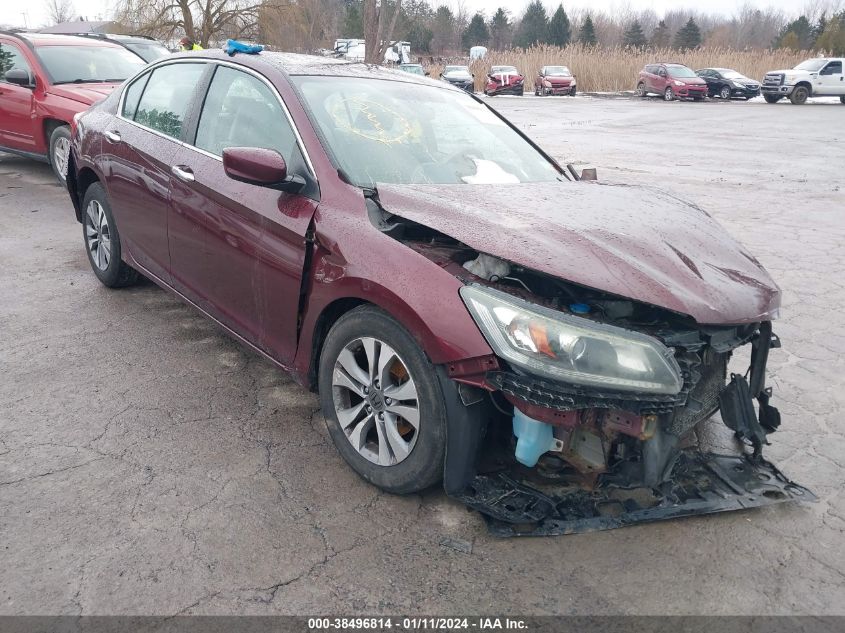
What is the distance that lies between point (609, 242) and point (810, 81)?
32854 millimetres

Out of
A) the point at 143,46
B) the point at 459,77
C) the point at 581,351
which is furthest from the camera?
the point at 459,77

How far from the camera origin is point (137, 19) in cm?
2702

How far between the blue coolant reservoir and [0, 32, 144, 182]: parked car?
7280 millimetres

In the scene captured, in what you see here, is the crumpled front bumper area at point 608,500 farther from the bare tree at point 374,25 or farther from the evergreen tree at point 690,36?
the evergreen tree at point 690,36

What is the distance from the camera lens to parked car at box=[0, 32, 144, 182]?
8.15m

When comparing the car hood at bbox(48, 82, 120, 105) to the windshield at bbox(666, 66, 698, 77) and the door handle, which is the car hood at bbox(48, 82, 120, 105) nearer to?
the door handle

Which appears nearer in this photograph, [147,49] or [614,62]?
[147,49]

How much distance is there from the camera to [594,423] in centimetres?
242

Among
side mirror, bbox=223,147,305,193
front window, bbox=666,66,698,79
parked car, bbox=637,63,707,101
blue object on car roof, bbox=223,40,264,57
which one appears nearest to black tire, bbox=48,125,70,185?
blue object on car roof, bbox=223,40,264,57

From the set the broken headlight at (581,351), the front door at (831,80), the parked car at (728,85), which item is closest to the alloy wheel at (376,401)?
the broken headlight at (581,351)

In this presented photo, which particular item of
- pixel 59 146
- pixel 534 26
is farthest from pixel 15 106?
pixel 534 26

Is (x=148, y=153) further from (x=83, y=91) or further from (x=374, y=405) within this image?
(x=83, y=91)

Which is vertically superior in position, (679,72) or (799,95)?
(679,72)

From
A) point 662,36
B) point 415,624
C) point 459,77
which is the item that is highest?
point 662,36
